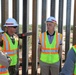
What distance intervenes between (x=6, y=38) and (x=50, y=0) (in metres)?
1.63

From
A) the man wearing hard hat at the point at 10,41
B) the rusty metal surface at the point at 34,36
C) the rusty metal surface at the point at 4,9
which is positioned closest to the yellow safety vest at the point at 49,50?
the man wearing hard hat at the point at 10,41

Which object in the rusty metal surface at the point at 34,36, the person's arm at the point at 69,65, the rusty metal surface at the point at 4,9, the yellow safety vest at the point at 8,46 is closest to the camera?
the person's arm at the point at 69,65

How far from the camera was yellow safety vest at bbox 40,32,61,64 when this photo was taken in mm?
5043

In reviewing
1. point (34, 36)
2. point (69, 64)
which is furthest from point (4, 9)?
point (69, 64)

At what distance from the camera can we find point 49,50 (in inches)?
199

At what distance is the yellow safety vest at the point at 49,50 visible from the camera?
504 centimetres

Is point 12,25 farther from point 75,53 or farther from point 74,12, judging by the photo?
point 75,53

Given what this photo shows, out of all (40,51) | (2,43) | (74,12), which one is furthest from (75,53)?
(74,12)

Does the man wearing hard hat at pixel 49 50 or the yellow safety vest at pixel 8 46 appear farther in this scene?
the man wearing hard hat at pixel 49 50

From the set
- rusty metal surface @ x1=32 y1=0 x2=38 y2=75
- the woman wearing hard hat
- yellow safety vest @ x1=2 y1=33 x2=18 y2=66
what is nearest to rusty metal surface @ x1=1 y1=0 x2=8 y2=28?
rusty metal surface @ x1=32 y1=0 x2=38 y2=75

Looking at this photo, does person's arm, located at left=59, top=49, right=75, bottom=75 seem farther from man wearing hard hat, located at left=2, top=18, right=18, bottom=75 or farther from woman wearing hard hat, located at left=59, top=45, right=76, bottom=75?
man wearing hard hat, located at left=2, top=18, right=18, bottom=75

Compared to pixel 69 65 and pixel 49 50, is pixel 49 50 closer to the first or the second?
pixel 49 50

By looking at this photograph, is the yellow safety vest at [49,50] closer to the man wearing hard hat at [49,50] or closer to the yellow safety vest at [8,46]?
the man wearing hard hat at [49,50]

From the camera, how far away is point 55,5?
572cm
